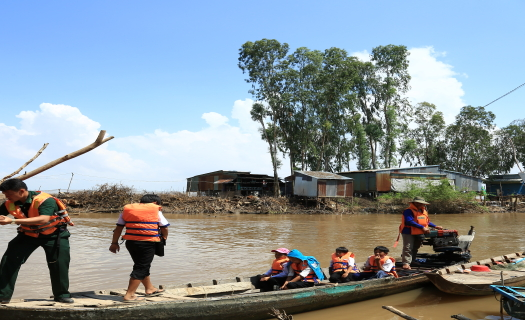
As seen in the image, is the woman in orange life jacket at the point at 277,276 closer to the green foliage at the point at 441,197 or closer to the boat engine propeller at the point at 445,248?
the boat engine propeller at the point at 445,248

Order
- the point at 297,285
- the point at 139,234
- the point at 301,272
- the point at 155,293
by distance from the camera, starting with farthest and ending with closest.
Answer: the point at 301,272 → the point at 297,285 → the point at 155,293 → the point at 139,234

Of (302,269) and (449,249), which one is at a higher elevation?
(449,249)

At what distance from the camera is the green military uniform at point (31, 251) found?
179 inches

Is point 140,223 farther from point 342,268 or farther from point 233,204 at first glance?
point 233,204

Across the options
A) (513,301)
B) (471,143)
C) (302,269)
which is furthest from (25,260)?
(471,143)

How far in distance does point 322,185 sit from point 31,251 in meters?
25.9

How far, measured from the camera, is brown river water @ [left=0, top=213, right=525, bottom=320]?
6.70 m

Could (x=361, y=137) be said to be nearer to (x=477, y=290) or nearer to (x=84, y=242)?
(x=84, y=242)

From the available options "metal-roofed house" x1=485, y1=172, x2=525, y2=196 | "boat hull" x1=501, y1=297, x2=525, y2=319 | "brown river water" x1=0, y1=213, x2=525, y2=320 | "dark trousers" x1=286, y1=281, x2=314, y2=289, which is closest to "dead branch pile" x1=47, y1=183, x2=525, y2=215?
"brown river water" x1=0, y1=213, x2=525, y2=320

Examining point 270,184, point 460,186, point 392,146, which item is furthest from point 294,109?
point 460,186

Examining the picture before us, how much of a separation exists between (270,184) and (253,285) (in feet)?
96.7

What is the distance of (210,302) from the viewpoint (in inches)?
200

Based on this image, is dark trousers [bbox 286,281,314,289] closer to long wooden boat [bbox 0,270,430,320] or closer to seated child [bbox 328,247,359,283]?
long wooden boat [bbox 0,270,430,320]

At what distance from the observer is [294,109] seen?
116 ft
